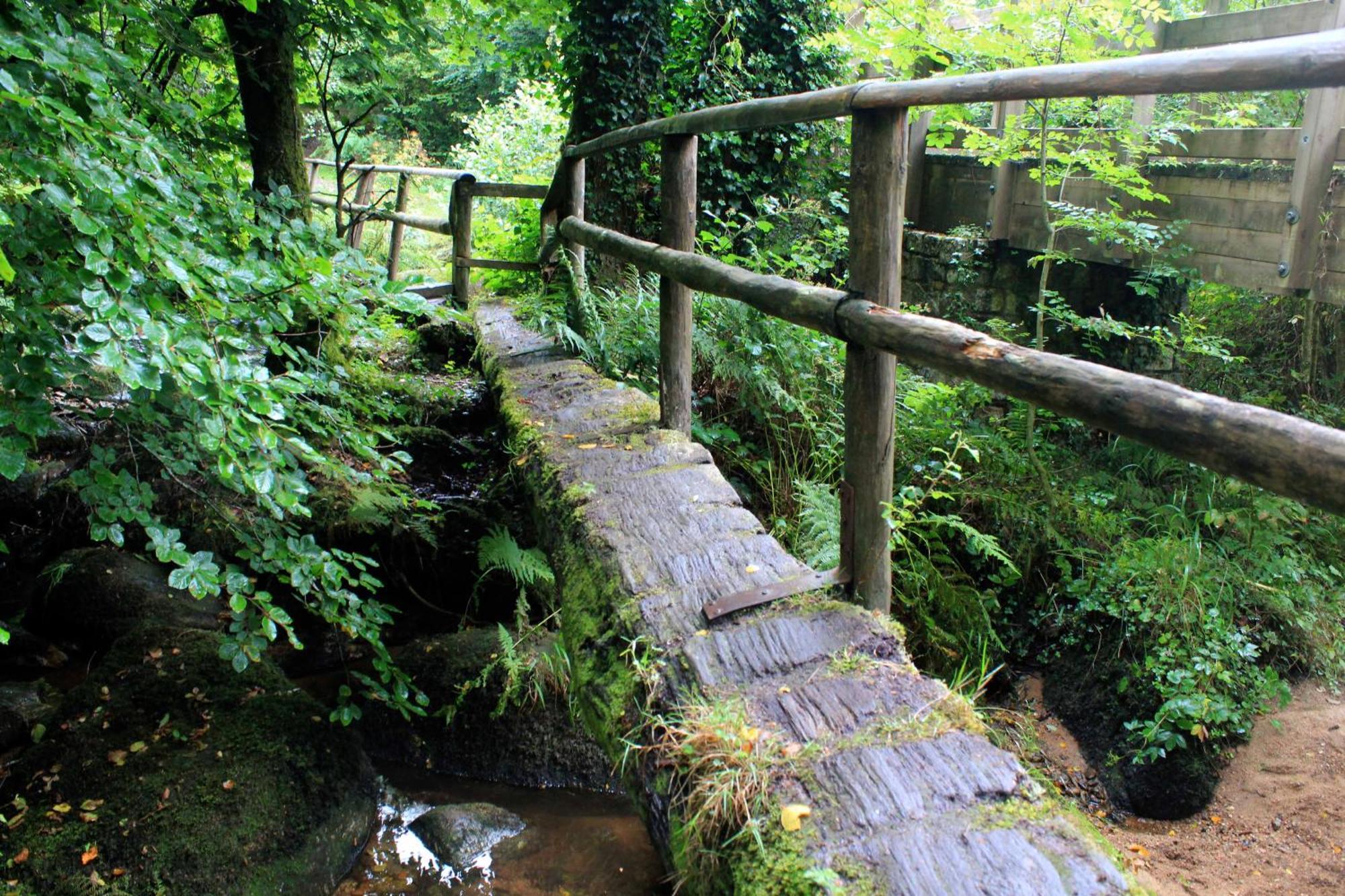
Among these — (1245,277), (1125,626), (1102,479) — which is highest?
(1245,277)

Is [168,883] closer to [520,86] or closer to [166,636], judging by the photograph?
[166,636]

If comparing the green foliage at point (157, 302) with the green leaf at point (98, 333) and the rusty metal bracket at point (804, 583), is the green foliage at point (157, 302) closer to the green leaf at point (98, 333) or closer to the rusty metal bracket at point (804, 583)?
the green leaf at point (98, 333)

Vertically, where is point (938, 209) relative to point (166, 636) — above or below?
above

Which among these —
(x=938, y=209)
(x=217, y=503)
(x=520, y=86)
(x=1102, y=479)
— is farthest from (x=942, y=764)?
(x=520, y=86)

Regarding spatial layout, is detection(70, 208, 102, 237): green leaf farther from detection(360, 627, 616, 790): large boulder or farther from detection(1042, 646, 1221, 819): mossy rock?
detection(1042, 646, 1221, 819): mossy rock

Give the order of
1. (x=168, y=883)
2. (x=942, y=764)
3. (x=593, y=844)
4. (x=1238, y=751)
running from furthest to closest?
1. (x=1238, y=751)
2. (x=593, y=844)
3. (x=168, y=883)
4. (x=942, y=764)

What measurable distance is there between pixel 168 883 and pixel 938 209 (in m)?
7.66

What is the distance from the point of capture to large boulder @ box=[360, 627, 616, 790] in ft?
12.4

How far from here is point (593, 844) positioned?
335 cm

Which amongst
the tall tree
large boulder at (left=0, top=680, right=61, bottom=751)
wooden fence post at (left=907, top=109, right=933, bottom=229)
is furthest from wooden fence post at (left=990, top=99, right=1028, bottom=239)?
large boulder at (left=0, top=680, right=61, bottom=751)

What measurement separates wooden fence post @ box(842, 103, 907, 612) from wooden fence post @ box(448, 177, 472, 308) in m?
4.93

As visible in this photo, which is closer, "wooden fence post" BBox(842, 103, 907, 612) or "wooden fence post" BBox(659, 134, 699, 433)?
"wooden fence post" BBox(842, 103, 907, 612)

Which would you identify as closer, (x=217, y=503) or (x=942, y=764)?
(x=942, y=764)

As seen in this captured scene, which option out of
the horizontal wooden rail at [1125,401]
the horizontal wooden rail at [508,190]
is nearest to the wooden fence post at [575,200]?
the horizontal wooden rail at [508,190]
